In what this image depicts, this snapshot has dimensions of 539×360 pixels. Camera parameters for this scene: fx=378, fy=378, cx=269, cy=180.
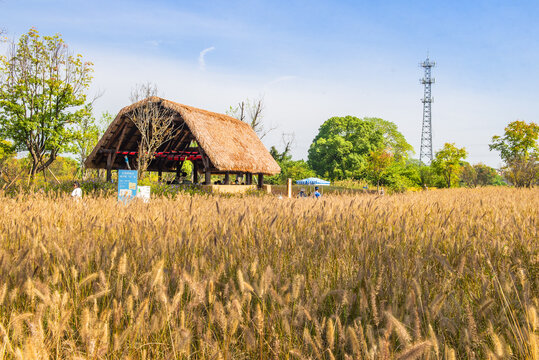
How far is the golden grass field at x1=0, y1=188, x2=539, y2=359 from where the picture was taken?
1.30 m

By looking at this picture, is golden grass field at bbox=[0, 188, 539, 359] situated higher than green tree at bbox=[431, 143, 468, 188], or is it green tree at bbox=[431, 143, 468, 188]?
green tree at bbox=[431, 143, 468, 188]

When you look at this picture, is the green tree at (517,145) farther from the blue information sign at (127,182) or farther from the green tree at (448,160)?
A: the blue information sign at (127,182)

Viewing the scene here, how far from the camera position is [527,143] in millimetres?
31578

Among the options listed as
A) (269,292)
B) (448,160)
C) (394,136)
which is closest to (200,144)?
(269,292)

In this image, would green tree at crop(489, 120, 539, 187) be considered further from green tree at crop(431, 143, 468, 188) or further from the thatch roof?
the thatch roof

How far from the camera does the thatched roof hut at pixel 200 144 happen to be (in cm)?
1509

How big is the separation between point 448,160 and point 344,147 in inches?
535

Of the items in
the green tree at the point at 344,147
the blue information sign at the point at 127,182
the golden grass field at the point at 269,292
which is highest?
the green tree at the point at 344,147

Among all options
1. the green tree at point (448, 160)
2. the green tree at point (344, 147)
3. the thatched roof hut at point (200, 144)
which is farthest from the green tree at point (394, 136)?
the thatched roof hut at point (200, 144)

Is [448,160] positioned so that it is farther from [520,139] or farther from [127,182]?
[127,182]

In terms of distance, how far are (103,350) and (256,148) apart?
18779 mm

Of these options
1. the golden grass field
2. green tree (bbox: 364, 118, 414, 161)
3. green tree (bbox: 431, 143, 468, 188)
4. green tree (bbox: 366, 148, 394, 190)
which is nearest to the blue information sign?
the golden grass field

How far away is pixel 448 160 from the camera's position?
2922 cm

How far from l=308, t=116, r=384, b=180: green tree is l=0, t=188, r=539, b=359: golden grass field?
3671cm
